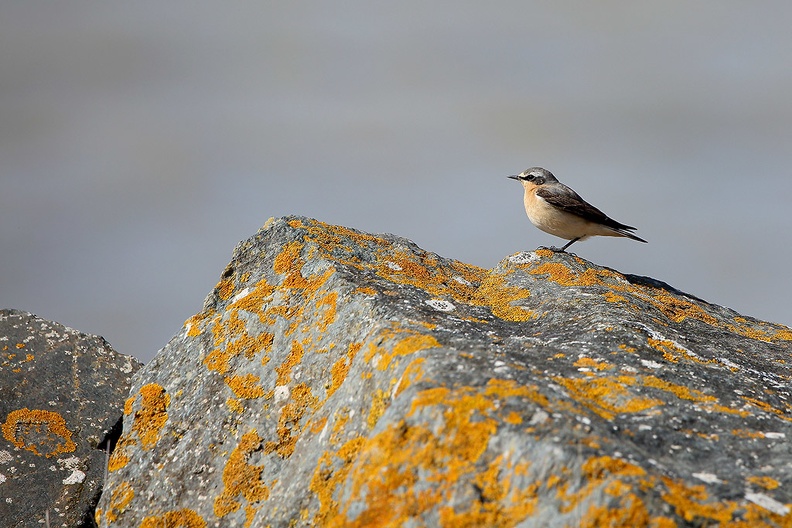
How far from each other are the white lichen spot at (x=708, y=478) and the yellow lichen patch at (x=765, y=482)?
181 millimetres

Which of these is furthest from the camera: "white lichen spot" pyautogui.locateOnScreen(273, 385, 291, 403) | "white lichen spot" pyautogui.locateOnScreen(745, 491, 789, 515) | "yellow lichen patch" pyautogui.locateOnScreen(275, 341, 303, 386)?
"yellow lichen patch" pyautogui.locateOnScreen(275, 341, 303, 386)

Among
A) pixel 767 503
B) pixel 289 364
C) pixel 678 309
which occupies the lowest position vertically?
pixel 767 503

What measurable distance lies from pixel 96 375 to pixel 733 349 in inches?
245

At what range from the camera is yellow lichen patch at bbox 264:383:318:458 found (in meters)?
5.27

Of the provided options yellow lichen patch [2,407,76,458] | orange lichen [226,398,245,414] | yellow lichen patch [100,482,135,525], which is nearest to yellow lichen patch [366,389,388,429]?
orange lichen [226,398,245,414]

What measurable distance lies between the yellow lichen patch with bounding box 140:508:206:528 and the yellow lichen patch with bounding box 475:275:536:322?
111 inches

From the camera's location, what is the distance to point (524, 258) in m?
8.03

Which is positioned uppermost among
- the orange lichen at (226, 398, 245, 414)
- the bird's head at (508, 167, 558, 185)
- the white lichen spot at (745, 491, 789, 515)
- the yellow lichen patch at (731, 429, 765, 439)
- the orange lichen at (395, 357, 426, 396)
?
the bird's head at (508, 167, 558, 185)

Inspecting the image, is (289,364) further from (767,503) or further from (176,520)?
(767,503)

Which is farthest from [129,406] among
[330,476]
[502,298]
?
[502,298]

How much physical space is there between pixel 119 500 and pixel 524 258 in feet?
15.1

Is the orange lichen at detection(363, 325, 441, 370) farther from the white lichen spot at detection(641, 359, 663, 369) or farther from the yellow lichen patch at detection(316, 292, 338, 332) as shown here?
the white lichen spot at detection(641, 359, 663, 369)

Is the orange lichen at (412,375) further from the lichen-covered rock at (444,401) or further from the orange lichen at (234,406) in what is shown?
the orange lichen at (234,406)

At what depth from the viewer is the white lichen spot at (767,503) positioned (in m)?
3.39
